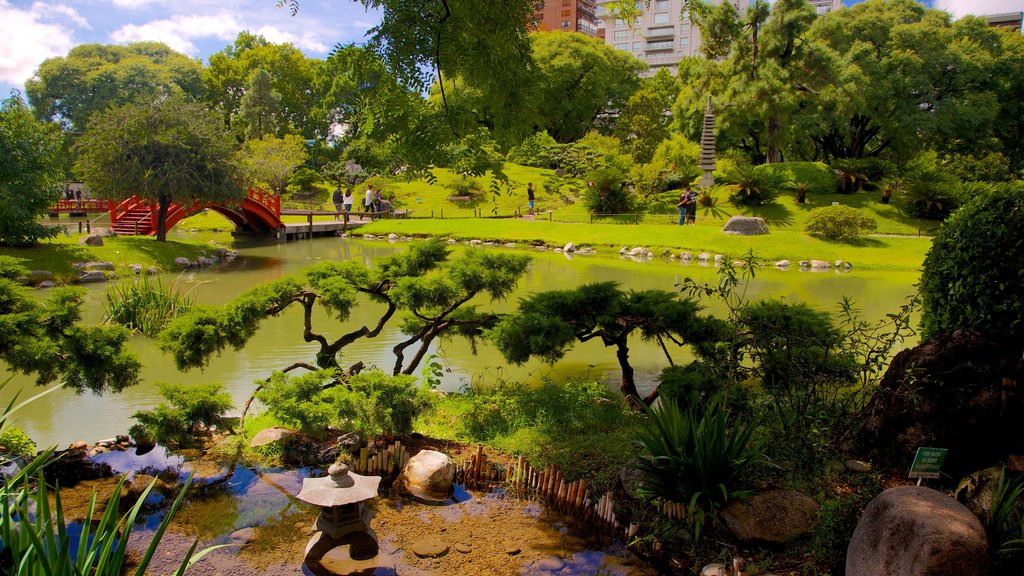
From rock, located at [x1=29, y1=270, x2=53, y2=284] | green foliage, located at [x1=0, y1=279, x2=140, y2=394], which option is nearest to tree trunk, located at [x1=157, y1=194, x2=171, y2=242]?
rock, located at [x1=29, y1=270, x2=53, y2=284]

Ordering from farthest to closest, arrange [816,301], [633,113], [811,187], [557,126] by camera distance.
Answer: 1. [557,126]
2. [633,113]
3. [811,187]
4. [816,301]

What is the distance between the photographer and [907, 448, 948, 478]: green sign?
3.70 meters

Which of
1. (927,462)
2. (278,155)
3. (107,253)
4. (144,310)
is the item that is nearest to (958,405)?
(927,462)

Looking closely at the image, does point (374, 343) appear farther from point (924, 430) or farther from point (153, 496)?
point (924, 430)

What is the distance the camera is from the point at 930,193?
21.7 m

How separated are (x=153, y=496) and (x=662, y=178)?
24762 mm

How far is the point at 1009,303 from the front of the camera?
4.28m

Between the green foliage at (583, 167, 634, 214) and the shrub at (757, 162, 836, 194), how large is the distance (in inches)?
210

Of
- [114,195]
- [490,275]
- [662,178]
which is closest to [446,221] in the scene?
[662,178]

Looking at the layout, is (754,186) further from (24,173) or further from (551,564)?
(551,564)

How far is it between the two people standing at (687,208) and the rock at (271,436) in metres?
18.9

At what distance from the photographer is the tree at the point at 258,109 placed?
133ft

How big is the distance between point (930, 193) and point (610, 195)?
1078cm

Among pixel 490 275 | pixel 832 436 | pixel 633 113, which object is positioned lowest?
pixel 832 436
